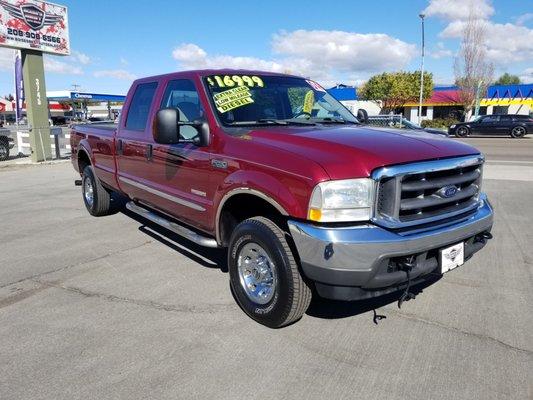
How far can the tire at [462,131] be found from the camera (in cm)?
2861

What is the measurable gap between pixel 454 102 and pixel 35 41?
4729 centimetres

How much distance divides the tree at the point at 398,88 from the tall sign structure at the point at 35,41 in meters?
42.3

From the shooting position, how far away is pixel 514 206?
7.55 meters

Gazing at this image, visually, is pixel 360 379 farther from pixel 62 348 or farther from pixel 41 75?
pixel 41 75

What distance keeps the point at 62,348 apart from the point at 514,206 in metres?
7.21

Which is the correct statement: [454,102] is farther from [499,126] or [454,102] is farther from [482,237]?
[482,237]

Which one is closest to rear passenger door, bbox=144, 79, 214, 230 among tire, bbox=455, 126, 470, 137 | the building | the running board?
the running board

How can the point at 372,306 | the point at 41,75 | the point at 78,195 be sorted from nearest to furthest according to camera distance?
1. the point at 372,306
2. the point at 78,195
3. the point at 41,75

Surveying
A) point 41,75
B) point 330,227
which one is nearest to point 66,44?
point 41,75

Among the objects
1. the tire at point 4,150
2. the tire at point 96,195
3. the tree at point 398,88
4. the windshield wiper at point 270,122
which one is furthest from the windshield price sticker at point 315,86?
the tree at point 398,88

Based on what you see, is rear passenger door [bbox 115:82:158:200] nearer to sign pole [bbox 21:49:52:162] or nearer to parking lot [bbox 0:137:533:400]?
parking lot [bbox 0:137:533:400]

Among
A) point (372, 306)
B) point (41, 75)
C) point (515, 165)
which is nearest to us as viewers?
point (372, 306)

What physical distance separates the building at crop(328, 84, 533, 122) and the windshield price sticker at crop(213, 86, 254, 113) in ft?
132

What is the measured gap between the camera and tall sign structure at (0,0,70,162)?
14.2 metres
